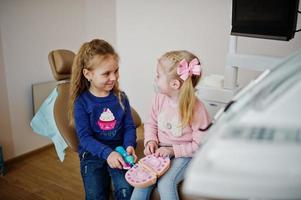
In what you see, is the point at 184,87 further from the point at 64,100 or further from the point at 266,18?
the point at 266,18

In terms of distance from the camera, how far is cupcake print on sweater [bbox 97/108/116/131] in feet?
5.08

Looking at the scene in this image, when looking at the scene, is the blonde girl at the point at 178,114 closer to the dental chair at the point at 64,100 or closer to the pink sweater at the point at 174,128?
the pink sweater at the point at 174,128

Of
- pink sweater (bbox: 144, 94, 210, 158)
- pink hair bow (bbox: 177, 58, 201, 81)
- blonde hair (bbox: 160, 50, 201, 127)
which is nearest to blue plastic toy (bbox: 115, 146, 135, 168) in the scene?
pink sweater (bbox: 144, 94, 210, 158)

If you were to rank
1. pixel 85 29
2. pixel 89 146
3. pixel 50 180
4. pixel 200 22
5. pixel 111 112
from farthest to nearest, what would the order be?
pixel 85 29 → pixel 200 22 → pixel 50 180 → pixel 111 112 → pixel 89 146

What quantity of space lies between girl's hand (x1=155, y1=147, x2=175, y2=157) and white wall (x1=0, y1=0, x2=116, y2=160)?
1.44 meters

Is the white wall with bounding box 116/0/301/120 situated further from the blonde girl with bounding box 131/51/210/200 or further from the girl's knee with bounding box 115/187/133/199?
the girl's knee with bounding box 115/187/133/199

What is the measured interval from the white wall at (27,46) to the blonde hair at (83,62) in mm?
1038

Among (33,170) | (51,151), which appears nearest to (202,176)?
(33,170)

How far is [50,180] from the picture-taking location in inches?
92.6

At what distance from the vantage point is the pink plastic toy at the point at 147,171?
50.8 inches

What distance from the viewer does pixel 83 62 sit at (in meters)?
1.56

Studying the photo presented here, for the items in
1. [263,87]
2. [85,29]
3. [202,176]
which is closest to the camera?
[202,176]

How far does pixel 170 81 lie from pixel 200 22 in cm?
139

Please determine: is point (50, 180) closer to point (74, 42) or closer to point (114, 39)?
point (74, 42)
